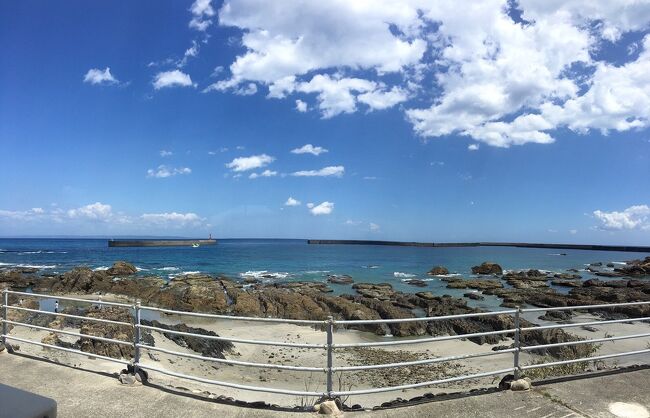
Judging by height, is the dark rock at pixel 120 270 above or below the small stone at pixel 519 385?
below

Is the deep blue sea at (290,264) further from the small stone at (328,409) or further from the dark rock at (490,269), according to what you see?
the small stone at (328,409)

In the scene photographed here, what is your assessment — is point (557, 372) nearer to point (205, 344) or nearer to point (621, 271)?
point (205, 344)

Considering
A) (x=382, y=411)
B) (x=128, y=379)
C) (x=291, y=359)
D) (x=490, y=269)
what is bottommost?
(x=490, y=269)

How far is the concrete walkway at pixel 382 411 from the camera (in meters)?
4.90

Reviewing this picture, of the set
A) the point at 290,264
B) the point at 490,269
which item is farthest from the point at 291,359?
the point at 290,264

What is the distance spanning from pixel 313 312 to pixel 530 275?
120 ft

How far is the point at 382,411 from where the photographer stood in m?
5.02

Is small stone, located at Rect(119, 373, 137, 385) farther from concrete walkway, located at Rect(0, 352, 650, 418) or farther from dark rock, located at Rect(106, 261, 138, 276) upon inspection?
dark rock, located at Rect(106, 261, 138, 276)

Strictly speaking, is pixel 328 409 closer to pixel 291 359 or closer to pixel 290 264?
pixel 291 359

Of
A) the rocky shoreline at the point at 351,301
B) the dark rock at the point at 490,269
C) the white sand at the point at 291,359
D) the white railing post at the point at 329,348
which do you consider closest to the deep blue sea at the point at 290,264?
the dark rock at the point at 490,269

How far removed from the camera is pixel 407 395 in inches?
397

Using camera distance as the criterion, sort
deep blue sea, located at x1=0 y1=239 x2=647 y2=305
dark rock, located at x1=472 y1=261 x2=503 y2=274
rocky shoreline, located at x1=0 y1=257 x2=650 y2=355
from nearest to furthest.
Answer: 1. rocky shoreline, located at x1=0 y1=257 x2=650 y2=355
2. deep blue sea, located at x1=0 y1=239 x2=647 y2=305
3. dark rock, located at x1=472 y1=261 x2=503 y2=274

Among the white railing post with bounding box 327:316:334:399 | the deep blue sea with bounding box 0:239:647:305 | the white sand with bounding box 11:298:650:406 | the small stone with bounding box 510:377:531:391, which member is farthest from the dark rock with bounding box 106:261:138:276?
the small stone with bounding box 510:377:531:391

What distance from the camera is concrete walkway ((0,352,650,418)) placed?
4.90 metres
